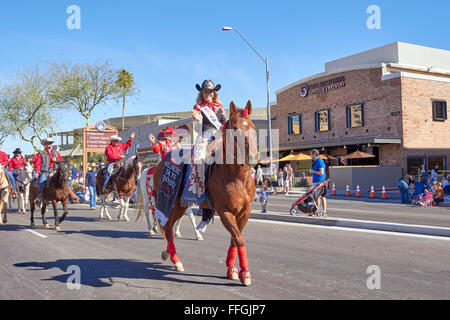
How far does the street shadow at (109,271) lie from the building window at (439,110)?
1303 inches

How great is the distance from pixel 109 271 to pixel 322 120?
34326 mm

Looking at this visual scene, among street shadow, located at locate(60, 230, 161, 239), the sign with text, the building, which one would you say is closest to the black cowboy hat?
street shadow, located at locate(60, 230, 161, 239)

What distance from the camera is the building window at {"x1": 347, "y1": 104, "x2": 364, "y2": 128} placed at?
34.3m

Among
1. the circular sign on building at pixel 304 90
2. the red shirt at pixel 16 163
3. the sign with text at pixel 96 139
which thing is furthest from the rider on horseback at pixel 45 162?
the circular sign on building at pixel 304 90

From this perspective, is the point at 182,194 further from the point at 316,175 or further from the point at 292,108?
the point at 292,108

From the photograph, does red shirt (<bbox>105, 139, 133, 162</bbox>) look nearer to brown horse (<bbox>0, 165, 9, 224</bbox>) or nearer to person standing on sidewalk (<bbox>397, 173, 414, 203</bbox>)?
brown horse (<bbox>0, 165, 9, 224</bbox>)

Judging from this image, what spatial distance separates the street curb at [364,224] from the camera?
9.16 metres

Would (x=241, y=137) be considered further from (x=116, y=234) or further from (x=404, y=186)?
(x=404, y=186)

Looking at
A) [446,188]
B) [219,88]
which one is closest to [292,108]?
[446,188]

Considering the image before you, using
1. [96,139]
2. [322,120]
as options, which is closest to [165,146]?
[96,139]

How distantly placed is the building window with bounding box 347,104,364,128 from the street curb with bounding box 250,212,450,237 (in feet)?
81.0

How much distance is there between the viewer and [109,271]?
5910mm

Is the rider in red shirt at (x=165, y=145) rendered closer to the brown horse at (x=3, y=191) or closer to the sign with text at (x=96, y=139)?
the brown horse at (x=3, y=191)
